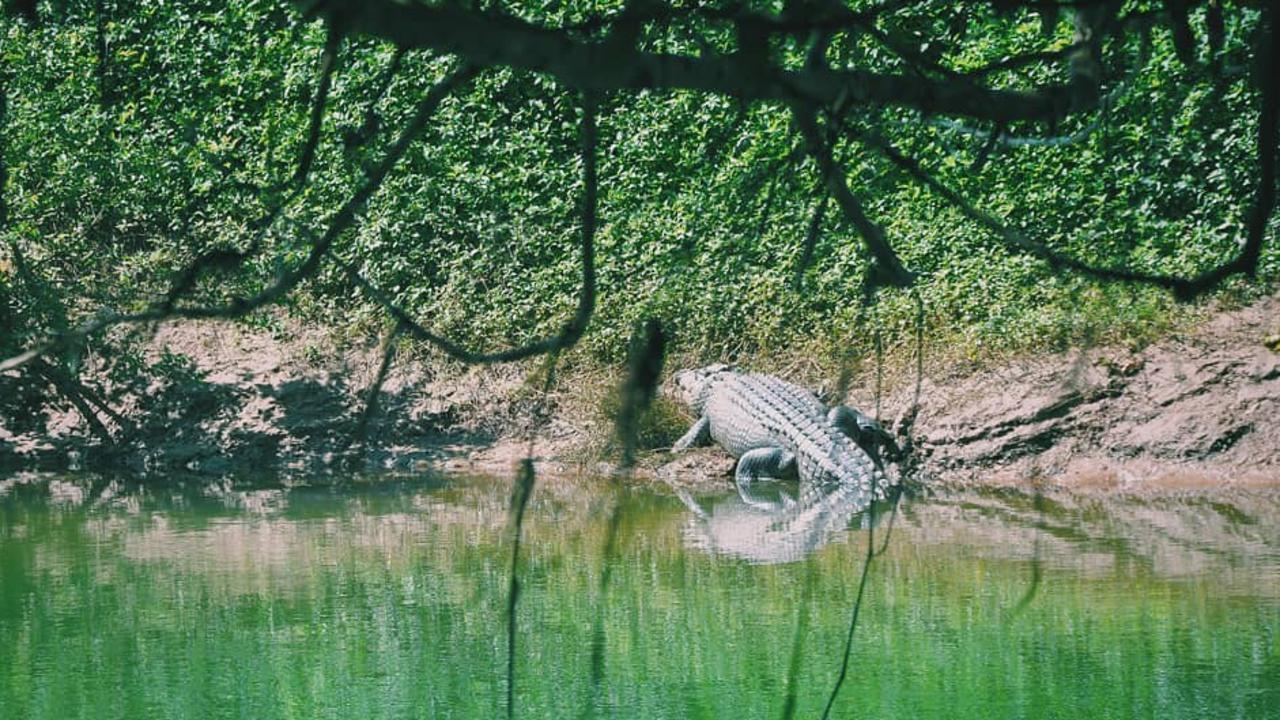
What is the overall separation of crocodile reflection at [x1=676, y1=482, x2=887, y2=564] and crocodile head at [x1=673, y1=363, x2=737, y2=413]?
801 mm

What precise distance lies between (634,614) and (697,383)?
3.57 meters

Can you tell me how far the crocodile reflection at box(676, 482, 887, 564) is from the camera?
21.0 ft

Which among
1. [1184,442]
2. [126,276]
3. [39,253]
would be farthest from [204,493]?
[1184,442]

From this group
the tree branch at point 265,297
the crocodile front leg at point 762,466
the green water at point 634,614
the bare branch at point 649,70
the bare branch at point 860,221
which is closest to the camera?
the bare branch at point 649,70

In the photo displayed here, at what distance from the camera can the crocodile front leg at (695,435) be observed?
8.82 metres

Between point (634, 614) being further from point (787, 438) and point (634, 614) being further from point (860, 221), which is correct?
point (860, 221)

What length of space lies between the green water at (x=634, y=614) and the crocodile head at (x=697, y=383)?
148cm

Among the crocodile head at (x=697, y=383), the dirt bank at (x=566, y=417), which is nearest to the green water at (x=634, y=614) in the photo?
the dirt bank at (x=566, y=417)

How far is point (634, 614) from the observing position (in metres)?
5.51

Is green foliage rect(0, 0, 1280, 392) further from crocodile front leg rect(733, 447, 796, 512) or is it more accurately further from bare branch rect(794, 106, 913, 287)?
bare branch rect(794, 106, 913, 287)

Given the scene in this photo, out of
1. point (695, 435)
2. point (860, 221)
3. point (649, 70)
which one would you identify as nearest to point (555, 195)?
point (695, 435)

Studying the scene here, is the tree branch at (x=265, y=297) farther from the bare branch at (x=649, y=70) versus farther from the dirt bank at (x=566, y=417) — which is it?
the dirt bank at (x=566, y=417)

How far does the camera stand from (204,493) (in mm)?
8211

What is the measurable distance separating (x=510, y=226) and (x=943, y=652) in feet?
19.6
